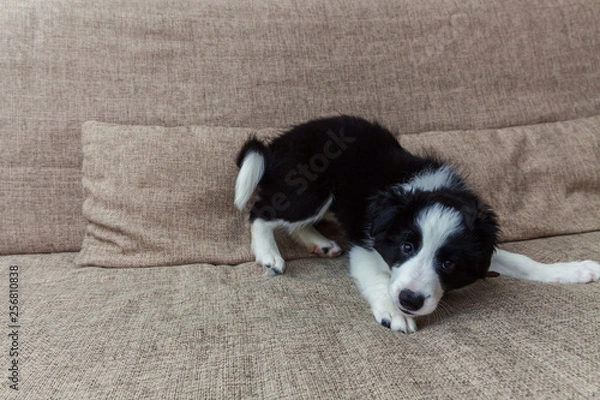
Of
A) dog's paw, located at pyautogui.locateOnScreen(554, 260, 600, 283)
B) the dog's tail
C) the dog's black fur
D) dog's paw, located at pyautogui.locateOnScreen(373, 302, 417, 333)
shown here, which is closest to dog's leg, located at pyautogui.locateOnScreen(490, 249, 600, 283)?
dog's paw, located at pyautogui.locateOnScreen(554, 260, 600, 283)

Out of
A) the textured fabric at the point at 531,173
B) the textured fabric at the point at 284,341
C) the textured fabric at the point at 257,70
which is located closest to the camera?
the textured fabric at the point at 284,341

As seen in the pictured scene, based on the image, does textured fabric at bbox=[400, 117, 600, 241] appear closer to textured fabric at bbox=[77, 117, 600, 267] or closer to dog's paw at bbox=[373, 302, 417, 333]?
textured fabric at bbox=[77, 117, 600, 267]

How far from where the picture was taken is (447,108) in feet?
7.47

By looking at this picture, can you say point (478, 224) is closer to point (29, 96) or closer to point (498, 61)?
point (498, 61)

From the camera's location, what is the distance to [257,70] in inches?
84.2

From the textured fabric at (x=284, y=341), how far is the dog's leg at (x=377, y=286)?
4 cm

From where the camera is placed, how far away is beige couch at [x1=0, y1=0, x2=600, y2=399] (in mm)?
1080

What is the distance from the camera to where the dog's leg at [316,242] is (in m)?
1.96

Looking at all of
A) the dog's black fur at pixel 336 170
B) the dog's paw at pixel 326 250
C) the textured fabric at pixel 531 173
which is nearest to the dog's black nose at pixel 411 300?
the dog's black fur at pixel 336 170

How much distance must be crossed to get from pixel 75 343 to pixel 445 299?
114 centimetres

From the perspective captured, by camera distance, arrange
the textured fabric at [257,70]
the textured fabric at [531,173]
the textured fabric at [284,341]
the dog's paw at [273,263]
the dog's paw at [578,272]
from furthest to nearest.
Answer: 1. the textured fabric at [531,173]
2. the textured fabric at [257,70]
3. the dog's paw at [273,263]
4. the dog's paw at [578,272]
5. the textured fabric at [284,341]

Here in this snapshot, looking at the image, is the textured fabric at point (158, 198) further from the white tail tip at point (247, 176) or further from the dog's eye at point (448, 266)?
the dog's eye at point (448, 266)

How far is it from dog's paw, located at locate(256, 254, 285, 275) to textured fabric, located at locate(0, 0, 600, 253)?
2.28 feet

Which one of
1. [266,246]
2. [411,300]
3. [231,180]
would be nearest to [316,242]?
[266,246]
